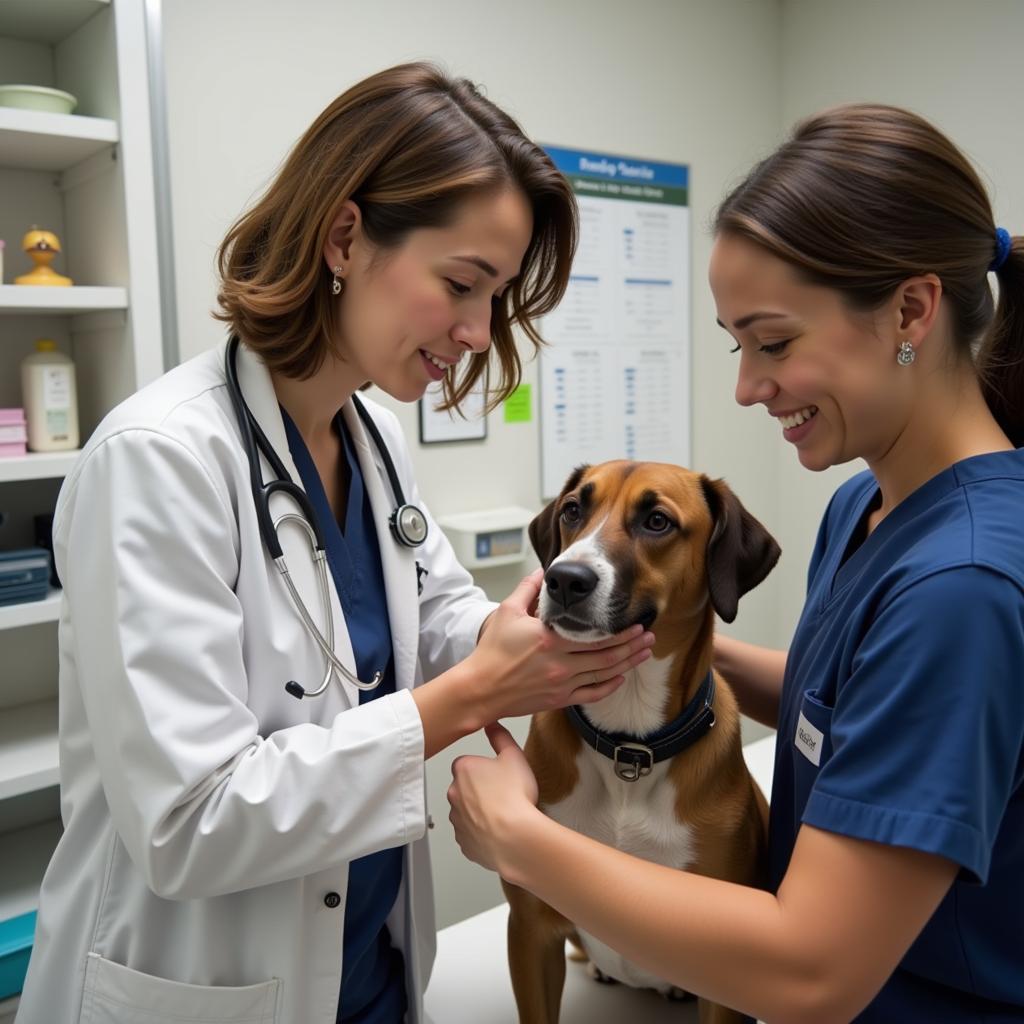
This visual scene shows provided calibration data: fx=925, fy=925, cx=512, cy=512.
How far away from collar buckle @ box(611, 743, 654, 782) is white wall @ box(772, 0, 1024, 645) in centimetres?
211

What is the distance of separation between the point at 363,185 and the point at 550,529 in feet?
1.93

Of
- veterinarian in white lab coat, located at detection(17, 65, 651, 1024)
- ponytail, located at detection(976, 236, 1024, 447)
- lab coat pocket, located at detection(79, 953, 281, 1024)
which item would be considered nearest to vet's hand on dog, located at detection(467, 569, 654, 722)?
veterinarian in white lab coat, located at detection(17, 65, 651, 1024)

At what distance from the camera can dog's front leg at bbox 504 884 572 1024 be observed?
1.23 m

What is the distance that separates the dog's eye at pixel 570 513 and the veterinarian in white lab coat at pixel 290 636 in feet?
0.76

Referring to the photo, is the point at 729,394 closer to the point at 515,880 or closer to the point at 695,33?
the point at 695,33

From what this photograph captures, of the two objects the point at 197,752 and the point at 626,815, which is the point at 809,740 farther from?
the point at 197,752

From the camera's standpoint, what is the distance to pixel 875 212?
92 cm

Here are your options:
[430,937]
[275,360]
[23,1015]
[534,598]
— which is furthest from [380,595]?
[23,1015]

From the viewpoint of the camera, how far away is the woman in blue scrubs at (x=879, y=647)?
2.52 ft

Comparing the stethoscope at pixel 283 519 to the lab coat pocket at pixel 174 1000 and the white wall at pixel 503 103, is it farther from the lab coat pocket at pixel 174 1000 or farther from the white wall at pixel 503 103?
the white wall at pixel 503 103

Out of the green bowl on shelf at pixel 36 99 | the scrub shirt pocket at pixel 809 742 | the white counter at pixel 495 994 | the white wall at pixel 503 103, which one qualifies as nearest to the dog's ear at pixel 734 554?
the scrub shirt pocket at pixel 809 742

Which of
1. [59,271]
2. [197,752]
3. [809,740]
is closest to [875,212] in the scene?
[809,740]

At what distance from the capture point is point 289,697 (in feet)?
3.38

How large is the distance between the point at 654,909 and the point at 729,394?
2.60 m
